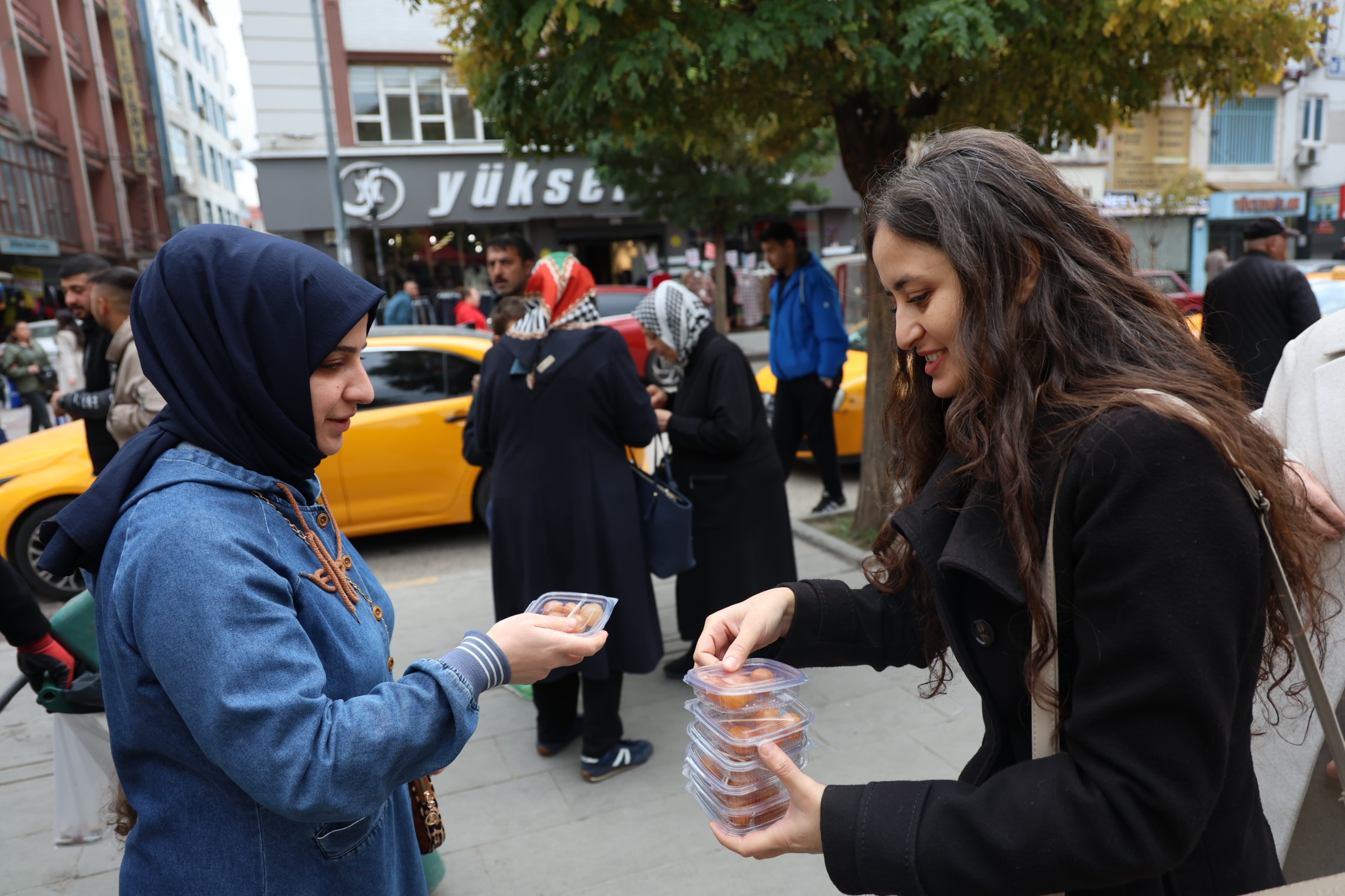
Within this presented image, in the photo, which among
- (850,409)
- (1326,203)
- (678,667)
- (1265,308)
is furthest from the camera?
(1326,203)

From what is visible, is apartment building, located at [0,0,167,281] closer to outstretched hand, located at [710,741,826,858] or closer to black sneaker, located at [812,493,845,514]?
black sneaker, located at [812,493,845,514]

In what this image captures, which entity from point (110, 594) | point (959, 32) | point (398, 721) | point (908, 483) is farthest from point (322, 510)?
point (959, 32)

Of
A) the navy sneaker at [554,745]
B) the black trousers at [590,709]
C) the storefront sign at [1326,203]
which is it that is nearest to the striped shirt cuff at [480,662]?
the black trousers at [590,709]

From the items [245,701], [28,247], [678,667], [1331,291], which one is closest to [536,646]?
[245,701]

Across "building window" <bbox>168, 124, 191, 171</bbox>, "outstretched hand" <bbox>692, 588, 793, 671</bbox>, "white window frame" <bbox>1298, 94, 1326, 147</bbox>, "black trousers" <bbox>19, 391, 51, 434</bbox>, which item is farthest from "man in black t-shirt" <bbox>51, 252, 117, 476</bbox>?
"building window" <bbox>168, 124, 191, 171</bbox>

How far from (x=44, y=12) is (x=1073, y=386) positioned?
32.7 meters

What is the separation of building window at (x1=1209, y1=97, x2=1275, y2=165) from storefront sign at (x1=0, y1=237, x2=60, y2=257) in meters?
35.1

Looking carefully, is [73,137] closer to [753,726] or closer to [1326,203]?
[753,726]

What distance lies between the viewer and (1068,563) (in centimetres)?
109

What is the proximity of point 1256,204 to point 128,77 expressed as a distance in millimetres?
40144

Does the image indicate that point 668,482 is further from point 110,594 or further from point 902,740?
point 110,594

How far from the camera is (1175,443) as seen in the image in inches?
39.8

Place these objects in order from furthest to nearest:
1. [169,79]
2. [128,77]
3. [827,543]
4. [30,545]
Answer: [169,79] → [128,77] → [827,543] → [30,545]

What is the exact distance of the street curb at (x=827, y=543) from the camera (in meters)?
6.00
